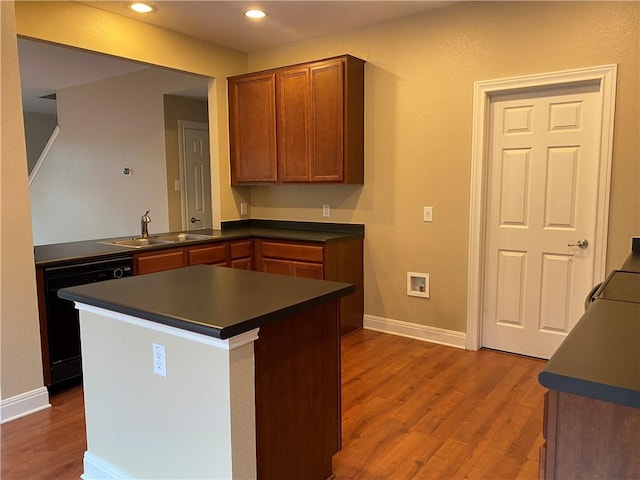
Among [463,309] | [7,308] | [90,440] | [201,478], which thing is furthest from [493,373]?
[7,308]

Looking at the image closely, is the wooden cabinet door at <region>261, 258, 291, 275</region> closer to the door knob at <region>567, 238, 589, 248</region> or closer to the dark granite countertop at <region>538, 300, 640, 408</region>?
the door knob at <region>567, 238, 589, 248</region>

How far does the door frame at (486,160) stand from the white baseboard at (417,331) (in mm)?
103

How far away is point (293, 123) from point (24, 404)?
2.90 meters

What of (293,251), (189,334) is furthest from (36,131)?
(189,334)

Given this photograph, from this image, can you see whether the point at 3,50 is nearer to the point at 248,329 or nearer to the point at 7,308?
the point at 7,308

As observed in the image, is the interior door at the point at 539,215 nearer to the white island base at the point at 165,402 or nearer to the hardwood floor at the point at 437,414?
the hardwood floor at the point at 437,414

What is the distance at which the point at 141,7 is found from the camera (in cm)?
352

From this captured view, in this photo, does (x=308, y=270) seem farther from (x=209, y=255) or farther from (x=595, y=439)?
(x=595, y=439)

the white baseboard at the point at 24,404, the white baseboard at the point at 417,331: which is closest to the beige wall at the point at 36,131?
the white baseboard at the point at 24,404

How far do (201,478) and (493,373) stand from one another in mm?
2272

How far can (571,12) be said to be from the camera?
3105 mm

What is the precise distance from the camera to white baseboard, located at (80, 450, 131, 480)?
1977mm

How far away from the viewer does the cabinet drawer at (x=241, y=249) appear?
167 inches

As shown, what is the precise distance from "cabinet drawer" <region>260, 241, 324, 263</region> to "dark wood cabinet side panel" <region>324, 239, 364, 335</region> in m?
0.08
